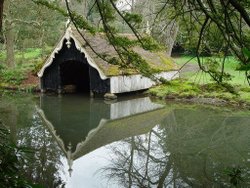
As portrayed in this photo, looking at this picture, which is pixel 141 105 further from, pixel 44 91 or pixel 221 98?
pixel 44 91

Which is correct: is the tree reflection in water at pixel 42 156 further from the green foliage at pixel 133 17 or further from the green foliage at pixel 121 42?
the green foliage at pixel 133 17

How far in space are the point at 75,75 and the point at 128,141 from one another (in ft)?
36.9

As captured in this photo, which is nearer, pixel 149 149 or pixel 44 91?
pixel 149 149

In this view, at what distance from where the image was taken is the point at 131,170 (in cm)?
960

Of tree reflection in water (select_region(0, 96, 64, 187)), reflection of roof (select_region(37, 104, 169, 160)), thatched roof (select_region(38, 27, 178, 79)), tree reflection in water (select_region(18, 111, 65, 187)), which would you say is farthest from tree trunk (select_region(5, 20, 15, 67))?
tree reflection in water (select_region(18, 111, 65, 187))

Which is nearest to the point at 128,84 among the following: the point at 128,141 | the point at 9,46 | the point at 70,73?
the point at 70,73

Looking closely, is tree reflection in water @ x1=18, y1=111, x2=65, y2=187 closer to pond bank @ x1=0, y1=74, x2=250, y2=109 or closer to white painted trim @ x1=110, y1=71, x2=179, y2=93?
white painted trim @ x1=110, y1=71, x2=179, y2=93

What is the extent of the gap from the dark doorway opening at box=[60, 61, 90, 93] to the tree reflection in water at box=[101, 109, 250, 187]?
8168mm

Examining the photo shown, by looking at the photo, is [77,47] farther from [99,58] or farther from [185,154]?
[185,154]

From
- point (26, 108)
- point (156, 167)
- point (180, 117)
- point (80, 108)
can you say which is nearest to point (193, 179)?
point (156, 167)

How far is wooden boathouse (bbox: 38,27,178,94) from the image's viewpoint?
19.8 meters

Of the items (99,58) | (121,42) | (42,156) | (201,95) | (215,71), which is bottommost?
(42,156)

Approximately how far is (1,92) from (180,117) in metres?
9.51

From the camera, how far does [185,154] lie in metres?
11.0
